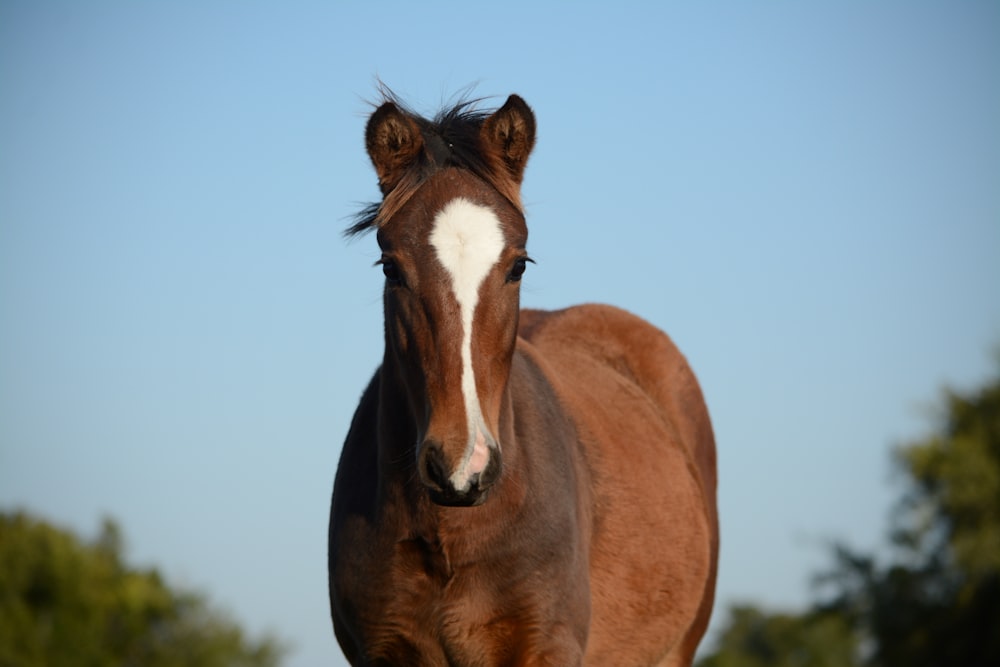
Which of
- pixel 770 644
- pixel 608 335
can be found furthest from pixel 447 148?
pixel 770 644

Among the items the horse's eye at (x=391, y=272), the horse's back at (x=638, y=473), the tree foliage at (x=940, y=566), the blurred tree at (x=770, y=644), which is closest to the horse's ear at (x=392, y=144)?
the horse's eye at (x=391, y=272)

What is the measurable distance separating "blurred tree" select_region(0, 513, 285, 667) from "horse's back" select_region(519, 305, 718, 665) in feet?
94.6

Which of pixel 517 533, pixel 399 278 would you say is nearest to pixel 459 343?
pixel 399 278

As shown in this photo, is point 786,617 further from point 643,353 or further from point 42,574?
point 643,353

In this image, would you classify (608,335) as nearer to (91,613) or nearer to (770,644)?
(91,613)

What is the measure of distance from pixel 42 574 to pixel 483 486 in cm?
3599

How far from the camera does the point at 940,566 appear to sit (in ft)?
124

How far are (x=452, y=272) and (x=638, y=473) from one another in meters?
2.70

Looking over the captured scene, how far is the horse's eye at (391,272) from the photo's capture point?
4762 millimetres

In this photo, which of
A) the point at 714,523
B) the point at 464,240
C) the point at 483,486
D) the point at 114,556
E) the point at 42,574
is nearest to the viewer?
the point at 483,486

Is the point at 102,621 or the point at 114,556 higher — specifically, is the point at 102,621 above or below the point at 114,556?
below

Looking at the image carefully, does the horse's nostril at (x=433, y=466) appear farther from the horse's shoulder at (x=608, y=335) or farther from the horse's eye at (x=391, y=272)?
the horse's shoulder at (x=608, y=335)

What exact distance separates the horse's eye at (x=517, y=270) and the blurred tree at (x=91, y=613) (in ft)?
103

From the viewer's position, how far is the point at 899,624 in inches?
1468
